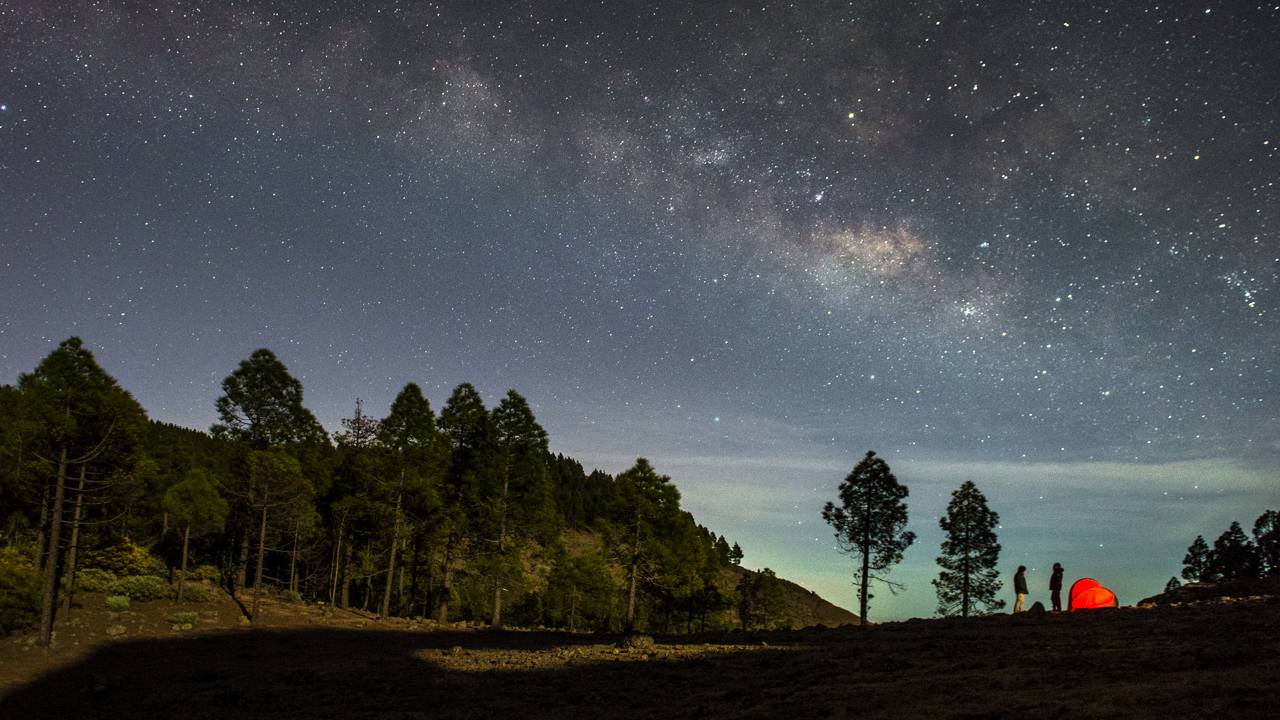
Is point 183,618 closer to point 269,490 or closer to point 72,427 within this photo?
point 269,490

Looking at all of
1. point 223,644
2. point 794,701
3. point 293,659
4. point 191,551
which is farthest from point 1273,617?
point 191,551

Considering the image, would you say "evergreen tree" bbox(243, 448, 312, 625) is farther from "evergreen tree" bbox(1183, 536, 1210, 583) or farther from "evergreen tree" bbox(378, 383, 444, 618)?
"evergreen tree" bbox(1183, 536, 1210, 583)

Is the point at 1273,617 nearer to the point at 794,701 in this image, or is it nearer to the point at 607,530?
the point at 794,701

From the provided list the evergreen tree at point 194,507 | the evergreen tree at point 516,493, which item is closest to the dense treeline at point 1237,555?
the evergreen tree at point 516,493

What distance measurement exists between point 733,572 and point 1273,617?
139 m

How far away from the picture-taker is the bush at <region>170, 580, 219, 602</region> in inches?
1345

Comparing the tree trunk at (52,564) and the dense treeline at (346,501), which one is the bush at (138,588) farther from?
the tree trunk at (52,564)

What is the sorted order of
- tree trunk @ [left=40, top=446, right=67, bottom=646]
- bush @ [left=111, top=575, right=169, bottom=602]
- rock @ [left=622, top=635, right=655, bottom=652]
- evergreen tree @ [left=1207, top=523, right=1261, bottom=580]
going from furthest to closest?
1. evergreen tree @ [left=1207, top=523, right=1261, bottom=580]
2. bush @ [left=111, top=575, right=169, bottom=602]
3. tree trunk @ [left=40, top=446, right=67, bottom=646]
4. rock @ [left=622, top=635, right=655, bottom=652]

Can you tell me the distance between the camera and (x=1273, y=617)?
1461 cm

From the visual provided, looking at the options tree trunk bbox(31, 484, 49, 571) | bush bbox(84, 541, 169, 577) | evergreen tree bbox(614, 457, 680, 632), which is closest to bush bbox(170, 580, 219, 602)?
bush bbox(84, 541, 169, 577)

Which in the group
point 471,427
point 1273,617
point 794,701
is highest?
point 471,427

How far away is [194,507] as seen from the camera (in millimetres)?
33500

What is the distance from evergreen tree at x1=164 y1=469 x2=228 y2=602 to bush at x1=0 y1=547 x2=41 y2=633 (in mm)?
9391

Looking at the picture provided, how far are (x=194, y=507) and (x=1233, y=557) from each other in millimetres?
77220
